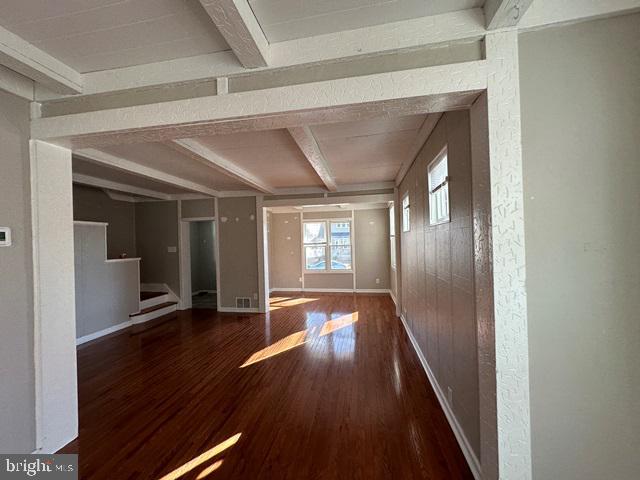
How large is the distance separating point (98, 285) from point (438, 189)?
4.98 meters

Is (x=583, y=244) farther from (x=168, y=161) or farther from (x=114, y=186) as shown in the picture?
(x=114, y=186)

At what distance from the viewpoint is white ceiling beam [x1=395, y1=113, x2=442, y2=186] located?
2008 millimetres

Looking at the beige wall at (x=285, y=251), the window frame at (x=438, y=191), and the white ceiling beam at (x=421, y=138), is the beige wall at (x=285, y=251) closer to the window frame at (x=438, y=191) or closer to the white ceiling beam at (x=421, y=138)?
the white ceiling beam at (x=421, y=138)

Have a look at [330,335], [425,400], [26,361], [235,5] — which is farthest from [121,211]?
[425,400]

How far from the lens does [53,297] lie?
1.66 metres

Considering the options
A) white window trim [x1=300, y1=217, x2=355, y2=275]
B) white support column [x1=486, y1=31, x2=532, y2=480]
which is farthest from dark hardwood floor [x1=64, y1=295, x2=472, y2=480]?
white window trim [x1=300, y1=217, x2=355, y2=275]

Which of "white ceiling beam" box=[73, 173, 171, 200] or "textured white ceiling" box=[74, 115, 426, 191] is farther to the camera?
"white ceiling beam" box=[73, 173, 171, 200]

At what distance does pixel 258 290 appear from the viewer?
16.9ft

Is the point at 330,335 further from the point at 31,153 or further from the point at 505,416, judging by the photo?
the point at 31,153

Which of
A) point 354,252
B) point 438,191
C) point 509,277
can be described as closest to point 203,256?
point 354,252

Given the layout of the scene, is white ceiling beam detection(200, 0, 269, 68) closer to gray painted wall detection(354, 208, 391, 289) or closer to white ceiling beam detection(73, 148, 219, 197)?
white ceiling beam detection(73, 148, 219, 197)

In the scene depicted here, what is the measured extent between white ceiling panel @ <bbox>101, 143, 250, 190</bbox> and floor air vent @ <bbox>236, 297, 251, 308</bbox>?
7.75 feet

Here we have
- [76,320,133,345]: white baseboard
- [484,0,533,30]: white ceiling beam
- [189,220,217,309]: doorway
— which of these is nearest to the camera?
[484,0,533,30]: white ceiling beam

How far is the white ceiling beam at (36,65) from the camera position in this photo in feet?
3.97
